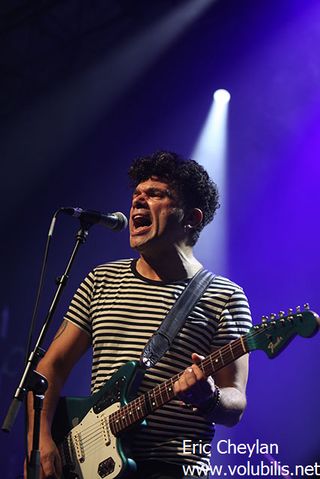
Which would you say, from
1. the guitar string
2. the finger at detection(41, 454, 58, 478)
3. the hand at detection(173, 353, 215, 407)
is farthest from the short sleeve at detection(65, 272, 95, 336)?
the hand at detection(173, 353, 215, 407)

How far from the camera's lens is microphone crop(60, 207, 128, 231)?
10.1ft

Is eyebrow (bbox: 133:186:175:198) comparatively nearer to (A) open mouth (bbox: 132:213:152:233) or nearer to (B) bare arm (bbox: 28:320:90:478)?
(A) open mouth (bbox: 132:213:152:233)

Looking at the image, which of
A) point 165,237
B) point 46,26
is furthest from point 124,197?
point 165,237

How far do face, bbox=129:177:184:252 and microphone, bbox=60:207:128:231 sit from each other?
0.27m

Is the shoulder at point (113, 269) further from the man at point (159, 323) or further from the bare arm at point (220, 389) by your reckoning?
the bare arm at point (220, 389)

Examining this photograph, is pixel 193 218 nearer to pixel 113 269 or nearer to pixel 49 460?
pixel 113 269

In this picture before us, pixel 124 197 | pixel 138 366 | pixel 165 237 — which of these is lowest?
pixel 138 366

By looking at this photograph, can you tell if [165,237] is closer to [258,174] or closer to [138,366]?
[138,366]

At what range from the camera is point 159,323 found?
318 cm

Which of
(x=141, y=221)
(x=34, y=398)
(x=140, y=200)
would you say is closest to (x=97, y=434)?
(x=34, y=398)

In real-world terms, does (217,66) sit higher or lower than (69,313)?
higher

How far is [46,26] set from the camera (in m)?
7.98

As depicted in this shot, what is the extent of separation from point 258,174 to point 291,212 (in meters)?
0.70

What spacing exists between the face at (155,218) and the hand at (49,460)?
1.05m
